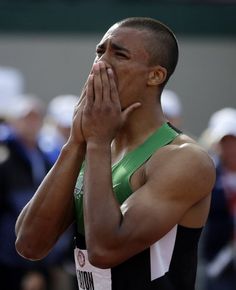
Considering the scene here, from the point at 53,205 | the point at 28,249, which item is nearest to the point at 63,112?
the point at 28,249

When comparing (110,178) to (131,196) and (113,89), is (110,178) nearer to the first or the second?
(131,196)

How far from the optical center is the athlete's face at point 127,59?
14.3 ft

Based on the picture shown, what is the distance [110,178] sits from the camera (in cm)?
415

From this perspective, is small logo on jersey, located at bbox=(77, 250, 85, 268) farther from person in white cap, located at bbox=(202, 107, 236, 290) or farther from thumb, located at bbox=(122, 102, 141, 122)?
person in white cap, located at bbox=(202, 107, 236, 290)

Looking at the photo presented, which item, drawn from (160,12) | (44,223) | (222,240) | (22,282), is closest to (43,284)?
(22,282)

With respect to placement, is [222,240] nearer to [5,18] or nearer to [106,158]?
[106,158]

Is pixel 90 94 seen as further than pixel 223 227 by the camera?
No

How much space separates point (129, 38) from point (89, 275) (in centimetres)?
98

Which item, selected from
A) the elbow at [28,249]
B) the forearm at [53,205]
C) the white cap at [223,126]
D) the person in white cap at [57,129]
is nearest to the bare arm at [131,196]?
the forearm at [53,205]

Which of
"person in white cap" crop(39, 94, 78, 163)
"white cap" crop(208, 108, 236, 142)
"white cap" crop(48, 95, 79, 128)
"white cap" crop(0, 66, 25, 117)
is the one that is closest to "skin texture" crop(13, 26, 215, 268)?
"person in white cap" crop(39, 94, 78, 163)

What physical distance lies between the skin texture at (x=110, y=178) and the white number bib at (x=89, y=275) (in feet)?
0.46

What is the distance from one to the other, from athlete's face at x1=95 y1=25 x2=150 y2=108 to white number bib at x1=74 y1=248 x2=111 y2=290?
646mm

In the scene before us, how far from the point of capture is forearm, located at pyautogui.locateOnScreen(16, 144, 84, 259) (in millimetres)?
4352

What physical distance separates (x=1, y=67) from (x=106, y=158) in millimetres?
10135
